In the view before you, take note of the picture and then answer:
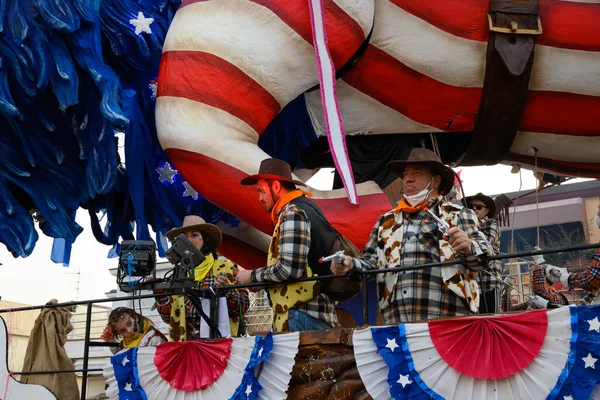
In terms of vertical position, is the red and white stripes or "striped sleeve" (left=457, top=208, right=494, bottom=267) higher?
the red and white stripes

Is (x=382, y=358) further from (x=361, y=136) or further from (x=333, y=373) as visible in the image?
(x=361, y=136)

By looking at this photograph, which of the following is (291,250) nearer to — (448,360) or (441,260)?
(441,260)

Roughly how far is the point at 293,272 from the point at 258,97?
5.43 feet

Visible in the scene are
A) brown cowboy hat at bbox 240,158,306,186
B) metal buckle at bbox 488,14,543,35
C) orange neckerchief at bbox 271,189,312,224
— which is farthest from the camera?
metal buckle at bbox 488,14,543,35

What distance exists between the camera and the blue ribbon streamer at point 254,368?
3.73m

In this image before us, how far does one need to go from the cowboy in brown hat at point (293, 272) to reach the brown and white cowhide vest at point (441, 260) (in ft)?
0.98

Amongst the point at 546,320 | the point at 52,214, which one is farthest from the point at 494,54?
the point at 52,214

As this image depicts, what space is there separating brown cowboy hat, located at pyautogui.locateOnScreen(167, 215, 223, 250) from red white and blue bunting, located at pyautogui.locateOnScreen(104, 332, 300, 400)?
90 cm

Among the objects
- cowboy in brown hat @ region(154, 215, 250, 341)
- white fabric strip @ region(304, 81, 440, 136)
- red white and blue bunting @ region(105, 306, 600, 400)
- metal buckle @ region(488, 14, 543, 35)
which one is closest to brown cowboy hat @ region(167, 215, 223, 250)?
cowboy in brown hat @ region(154, 215, 250, 341)

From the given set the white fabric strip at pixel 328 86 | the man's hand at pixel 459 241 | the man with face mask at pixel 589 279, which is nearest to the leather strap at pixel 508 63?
the white fabric strip at pixel 328 86

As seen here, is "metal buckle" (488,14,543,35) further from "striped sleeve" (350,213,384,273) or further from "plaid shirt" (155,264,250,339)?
"plaid shirt" (155,264,250,339)

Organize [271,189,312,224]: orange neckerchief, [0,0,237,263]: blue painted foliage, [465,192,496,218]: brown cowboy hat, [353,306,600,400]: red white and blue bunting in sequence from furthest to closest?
1. [465,192,496,218]: brown cowboy hat
2. [0,0,237,263]: blue painted foliage
3. [271,189,312,224]: orange neckerchief
4. [353,306,600,400]: red white and blue bunting

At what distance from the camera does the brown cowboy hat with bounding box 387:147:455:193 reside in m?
3.78

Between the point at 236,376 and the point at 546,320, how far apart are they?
1425mm
